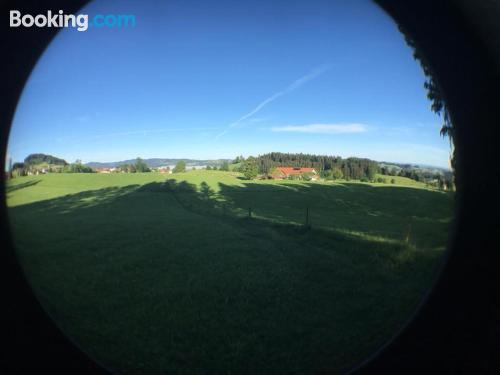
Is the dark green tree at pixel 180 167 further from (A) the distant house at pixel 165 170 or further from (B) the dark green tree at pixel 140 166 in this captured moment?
(B) the dark green tree at pixel 140 166

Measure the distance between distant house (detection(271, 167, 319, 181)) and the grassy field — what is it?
Answer: 9cm

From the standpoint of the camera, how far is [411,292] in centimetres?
168

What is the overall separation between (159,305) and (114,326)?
0.37 metres

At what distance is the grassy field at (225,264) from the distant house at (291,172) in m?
0.09

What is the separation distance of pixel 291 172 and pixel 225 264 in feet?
4.23

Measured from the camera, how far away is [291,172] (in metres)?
2.00

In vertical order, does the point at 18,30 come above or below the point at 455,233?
above

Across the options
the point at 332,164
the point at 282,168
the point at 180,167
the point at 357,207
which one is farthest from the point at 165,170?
the point at 357,207

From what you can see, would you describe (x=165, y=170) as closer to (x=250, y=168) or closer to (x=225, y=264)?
(x=250, y=168)

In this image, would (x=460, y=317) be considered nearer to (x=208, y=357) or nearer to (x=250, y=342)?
(x=250, y=342)

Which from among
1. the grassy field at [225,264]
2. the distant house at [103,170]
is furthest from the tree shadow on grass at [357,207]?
the distant house at [103,170]

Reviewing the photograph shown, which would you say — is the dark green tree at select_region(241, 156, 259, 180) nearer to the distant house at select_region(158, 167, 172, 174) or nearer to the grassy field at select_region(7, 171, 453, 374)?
the grassy field at select_region(7, 171, 453, 374)

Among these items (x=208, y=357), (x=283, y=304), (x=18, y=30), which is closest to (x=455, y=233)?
(x=283, y=304)

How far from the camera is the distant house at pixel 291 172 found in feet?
6.46
